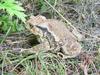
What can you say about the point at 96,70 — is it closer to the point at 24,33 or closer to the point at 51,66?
the point at 51,66

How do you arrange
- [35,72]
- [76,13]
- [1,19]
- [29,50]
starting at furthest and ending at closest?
[76,13] → [1,19] → [29,50] → [35,72]

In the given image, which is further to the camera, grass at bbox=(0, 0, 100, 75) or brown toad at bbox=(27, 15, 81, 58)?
brown toad at bbox=(27, 15, 81, 58)

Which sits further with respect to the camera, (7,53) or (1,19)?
(1,19)

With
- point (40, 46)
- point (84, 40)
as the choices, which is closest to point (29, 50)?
point (40, 46)

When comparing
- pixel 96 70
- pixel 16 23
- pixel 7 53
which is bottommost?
pixel 96 70

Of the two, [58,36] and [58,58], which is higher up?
[58,36]

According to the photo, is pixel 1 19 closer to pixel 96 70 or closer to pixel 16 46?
pixel 16 46

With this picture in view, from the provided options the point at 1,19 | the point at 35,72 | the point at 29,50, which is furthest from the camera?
the point at 1,19

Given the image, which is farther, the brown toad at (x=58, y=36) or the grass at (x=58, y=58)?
the brown toad at (x=58, y=36)

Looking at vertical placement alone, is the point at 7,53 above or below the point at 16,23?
below
